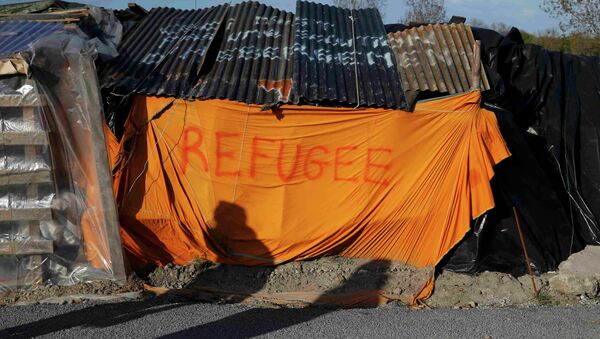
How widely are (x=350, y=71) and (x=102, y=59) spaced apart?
2.72 metres

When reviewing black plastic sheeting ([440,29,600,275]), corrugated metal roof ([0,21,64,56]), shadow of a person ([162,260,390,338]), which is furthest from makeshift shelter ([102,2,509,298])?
Answer: corrugated metal roof ([0,21,64,56])

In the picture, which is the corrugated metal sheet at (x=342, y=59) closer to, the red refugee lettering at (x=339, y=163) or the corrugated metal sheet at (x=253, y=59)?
the corrugated metal sheet at (x=253, y=59)

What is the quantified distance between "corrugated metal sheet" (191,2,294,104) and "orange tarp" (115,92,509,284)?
0.16 metres

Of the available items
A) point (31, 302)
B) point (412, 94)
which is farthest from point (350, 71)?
point (31, 302)

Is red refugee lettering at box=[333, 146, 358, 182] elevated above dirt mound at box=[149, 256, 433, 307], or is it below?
above

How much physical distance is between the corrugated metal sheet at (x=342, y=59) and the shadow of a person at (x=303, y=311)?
5.90 ft

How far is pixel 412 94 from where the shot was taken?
21.6ft

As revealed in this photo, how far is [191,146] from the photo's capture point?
6641 mm

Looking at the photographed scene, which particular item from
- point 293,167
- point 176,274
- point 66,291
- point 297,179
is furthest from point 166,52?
point 66,291

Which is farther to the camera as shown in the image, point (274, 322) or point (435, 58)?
point (435, 58)

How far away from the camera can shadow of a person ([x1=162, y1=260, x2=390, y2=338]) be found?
16.5 feet

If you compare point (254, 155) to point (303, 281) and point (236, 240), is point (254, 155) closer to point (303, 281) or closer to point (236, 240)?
point (236, 240)

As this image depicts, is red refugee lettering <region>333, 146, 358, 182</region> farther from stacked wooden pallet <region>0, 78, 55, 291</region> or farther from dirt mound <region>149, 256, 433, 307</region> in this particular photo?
stacked wooden pallet <region>0, 78, 55, 291</region>

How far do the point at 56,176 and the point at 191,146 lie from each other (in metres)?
1.39
